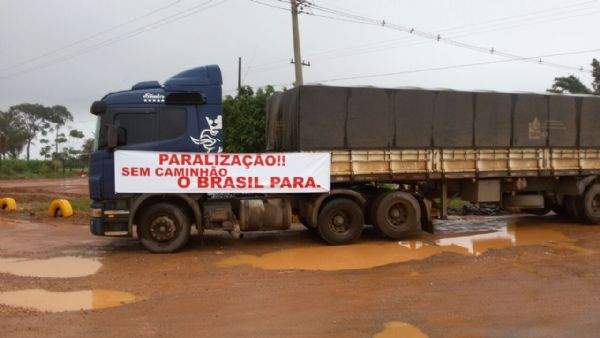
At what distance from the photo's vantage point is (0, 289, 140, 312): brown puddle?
6.05 metres

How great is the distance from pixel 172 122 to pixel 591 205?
31.8 ft

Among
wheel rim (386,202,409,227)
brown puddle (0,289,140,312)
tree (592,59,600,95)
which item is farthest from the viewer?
tree (592,59,600,95)

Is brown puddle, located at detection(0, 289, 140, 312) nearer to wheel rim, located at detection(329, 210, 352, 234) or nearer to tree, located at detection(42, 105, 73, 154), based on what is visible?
wheel rim, located at detection(329, 210, 352, 234)

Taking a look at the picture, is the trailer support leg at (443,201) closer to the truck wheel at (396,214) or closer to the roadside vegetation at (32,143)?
the truck wheel at (396,214)

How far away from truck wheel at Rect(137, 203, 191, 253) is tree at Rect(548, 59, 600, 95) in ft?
103

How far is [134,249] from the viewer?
9.73 meters

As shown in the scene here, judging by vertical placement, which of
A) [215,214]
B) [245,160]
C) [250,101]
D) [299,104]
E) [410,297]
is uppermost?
[250,101]

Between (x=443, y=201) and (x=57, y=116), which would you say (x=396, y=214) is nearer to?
(x=443, y=201)

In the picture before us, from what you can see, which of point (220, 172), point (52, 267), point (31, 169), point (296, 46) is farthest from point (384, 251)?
point (31, 169)

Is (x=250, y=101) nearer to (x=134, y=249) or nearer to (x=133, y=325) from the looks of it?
(x=134, y=249)

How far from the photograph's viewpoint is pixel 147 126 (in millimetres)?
9328

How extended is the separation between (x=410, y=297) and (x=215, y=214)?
4360 mm

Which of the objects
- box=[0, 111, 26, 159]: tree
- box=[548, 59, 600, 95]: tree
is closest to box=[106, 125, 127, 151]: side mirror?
box=[548, 59, 600, 95]: tree

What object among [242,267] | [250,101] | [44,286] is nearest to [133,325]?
[44,286]
